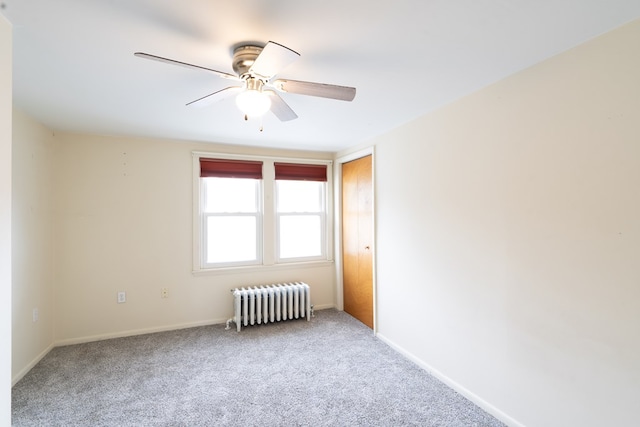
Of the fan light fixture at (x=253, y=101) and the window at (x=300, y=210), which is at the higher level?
the fan light fixture at (x=253, y=101)

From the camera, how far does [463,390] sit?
2.32 metres

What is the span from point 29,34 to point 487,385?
3458 mm

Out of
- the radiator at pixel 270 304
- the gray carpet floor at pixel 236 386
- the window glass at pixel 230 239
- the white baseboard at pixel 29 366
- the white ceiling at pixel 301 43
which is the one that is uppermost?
the white ceiling at pixel 301 43

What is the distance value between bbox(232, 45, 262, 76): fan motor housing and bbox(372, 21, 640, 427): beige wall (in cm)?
163

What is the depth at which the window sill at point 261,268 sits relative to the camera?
3799 millimetres

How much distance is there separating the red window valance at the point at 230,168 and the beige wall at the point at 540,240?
2135 millimetres

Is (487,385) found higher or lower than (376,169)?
Answer: lower

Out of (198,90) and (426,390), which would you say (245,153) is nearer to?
(198,90)

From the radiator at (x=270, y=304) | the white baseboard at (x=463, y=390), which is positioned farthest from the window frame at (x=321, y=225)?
the white baseboard at (x=463, y=390)

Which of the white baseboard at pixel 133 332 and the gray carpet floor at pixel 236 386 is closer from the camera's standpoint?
the gray carpet floor at pixel 236 386

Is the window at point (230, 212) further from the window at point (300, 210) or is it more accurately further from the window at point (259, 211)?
the window at point (300, 210)

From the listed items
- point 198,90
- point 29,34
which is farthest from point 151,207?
point 29,34

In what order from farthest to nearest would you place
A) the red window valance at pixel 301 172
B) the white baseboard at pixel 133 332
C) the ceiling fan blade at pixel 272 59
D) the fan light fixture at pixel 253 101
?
1. the red window valance at pixel 301 172
2. the white baseboard at pixel 133 332
3. the fan light fixture at pixel 253 101
4. the ceiling fan blade at pixel 272 59

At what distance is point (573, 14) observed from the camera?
4.55 ft
